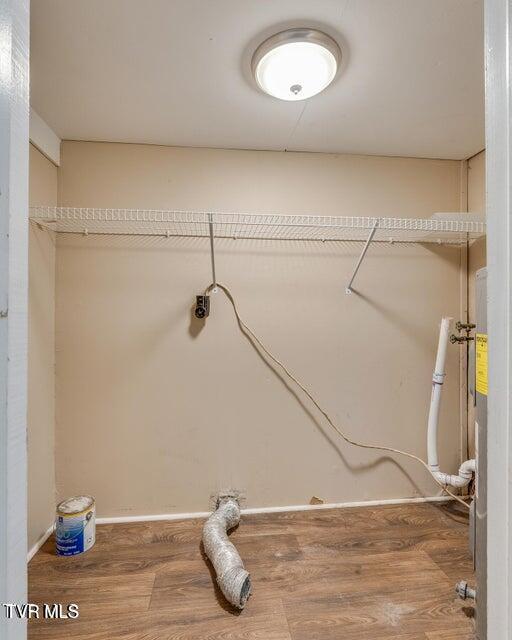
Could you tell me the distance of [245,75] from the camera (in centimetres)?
124

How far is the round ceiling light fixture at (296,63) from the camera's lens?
1.06 m

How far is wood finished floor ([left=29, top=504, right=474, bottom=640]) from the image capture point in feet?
3.58

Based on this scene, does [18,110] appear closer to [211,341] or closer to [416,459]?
[211,341]

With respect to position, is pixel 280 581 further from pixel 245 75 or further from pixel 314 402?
pixel 245 75

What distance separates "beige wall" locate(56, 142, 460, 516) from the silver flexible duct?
0.17 meters

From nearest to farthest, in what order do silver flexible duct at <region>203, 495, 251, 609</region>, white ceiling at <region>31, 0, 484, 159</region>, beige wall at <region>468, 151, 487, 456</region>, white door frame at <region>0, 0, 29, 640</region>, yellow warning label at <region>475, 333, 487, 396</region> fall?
white door frame at <region>0, 0, 29, 640</region> → yellow warning label at <region>475, 333, 487, 396</region> → white ceiling at <region>31, 0, 484, 159</region> → silver flexible duct at <region>203, 495, 251, 609</region> → beige wall at <region>468, 151, 487, 456</region>

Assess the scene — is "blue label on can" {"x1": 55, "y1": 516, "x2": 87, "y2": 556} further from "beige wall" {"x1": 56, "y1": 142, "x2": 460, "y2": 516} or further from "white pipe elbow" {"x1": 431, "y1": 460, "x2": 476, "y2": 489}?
"white pipe elbow" {"x1": 431, "y1": 460, "x2": 476, "y2": 489}

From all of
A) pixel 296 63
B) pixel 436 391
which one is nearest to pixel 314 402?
pixel 436 391

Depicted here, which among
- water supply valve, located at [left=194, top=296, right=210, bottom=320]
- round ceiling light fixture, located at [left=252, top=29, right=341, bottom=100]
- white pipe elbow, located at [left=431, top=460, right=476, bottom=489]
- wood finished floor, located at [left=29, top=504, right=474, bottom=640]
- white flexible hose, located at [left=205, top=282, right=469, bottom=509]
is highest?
round ceiling light fixture, located at [left=252, top=29, right=341, bottom=100]

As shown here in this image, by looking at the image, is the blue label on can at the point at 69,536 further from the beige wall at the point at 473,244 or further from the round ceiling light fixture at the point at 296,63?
the beige wall at the point at 473,244

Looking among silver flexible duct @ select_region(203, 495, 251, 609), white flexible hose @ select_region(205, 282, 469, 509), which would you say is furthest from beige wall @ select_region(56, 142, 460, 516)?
silver flexible duct @ select_region(203, 495, 251, 609)

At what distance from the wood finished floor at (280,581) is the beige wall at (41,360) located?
215 mm

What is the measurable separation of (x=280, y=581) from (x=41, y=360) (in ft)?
4.83

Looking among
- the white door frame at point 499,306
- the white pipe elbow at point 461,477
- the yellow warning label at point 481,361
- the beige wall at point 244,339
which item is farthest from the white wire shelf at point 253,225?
the white pipe elbow at point 461,477
